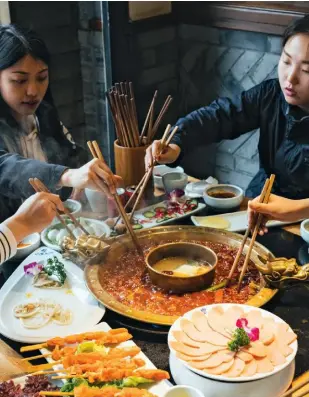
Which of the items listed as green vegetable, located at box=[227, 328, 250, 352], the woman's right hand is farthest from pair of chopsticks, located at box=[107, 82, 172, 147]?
green vegetable, located at box=[227, 328, 250, 352]

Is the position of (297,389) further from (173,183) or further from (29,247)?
(173,183)

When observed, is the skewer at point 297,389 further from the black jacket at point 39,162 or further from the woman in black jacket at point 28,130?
the black jacket at point 39,162

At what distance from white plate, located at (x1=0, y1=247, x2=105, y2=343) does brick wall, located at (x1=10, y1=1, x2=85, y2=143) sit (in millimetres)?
2301

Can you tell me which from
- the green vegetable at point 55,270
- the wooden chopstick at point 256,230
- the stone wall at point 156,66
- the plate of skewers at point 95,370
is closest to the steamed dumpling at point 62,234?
the green vegetable at point 55,270

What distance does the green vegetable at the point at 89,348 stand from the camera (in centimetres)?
159

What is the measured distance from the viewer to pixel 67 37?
4.15 metres

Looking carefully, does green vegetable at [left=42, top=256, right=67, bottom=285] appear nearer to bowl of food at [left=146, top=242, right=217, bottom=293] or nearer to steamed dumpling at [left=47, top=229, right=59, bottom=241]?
steamed dumpling at [left=47, top=229, right=59, bottom=241]

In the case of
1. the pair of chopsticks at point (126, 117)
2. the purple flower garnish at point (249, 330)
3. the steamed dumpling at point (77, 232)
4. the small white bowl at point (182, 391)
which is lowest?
the steamed dumpling at point (77, 232)

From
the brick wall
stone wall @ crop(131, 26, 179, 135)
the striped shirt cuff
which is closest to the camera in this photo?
the striped shirt cuff

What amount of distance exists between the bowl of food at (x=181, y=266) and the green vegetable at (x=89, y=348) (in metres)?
0.38

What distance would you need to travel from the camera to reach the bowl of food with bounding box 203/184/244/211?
2588mm

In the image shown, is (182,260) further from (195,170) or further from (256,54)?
(195,170)

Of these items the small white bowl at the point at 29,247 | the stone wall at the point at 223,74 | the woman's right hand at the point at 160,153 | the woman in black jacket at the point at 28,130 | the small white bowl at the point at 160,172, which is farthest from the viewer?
the stone wall at the point at 223,74

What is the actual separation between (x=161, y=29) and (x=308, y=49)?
203 centimetres
